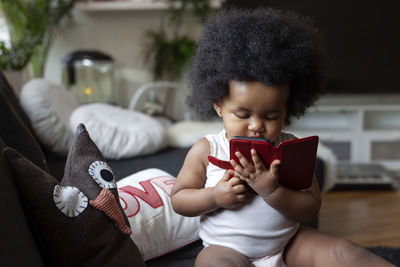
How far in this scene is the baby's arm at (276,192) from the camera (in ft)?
2.41

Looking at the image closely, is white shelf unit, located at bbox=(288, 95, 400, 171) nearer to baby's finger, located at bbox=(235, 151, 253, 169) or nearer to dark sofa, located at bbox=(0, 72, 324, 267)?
dark sofa, located at bbox=(0, 72, 324, 267)

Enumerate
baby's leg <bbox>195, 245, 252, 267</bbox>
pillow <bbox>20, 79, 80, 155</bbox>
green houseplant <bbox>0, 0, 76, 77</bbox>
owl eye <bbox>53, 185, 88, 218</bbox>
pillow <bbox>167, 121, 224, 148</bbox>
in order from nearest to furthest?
owl eye <bbox>53, 185, 88, 218</bbox> → baby's leg <bbox>195, 245, 252, 267</bbox> → pillow <bbox>20, 79, 80, 155</bbox> → pillow <bbox>167, 121, 224, 148</bbox> → green houseplant <bbox>0, 0, 76, 77</bbox>

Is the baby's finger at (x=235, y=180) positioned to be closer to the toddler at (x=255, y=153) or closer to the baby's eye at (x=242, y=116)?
the toddler at (x=255, y=153)

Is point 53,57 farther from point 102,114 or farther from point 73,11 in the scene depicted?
point 102,114

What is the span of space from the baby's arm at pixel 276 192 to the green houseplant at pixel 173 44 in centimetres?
223

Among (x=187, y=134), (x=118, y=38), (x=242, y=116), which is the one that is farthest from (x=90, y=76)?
(x=242, y=116)

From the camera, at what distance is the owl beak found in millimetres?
696

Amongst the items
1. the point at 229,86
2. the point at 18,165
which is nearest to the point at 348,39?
the point at 229,86

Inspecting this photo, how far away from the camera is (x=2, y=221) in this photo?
21.5 inches

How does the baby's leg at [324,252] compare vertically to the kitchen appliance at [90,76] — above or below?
below

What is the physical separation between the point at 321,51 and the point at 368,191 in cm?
207

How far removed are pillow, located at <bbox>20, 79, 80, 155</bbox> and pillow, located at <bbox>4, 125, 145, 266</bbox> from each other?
3.11ft

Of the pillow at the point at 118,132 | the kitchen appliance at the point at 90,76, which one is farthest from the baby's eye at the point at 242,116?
the kitchen appliance at the point at 90,76

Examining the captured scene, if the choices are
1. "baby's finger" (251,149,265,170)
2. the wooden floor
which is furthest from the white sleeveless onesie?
the wooden floor
